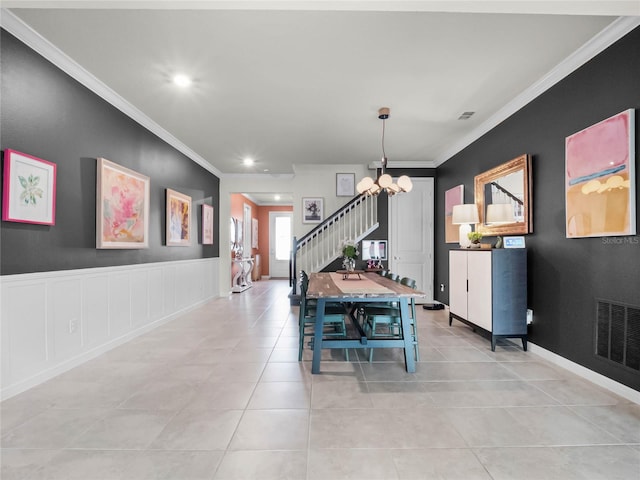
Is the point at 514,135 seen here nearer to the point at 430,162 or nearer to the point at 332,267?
the point at 430,162

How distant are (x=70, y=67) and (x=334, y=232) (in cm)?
482

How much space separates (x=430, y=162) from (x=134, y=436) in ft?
20.5

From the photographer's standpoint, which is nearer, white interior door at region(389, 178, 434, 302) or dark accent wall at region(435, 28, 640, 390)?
dark accent wall at region(435, 28, 640, 390)

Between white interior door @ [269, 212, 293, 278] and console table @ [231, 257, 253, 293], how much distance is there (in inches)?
97.1

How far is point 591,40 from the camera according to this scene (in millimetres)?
2684

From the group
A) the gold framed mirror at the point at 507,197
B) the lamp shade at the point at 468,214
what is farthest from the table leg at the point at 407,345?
the lamp shade at the point at 468,214

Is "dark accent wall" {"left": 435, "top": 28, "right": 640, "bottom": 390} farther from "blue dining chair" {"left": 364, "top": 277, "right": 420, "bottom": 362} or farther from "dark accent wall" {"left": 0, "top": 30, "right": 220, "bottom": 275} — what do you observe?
"dark accent wall" {"left": 0, "top": 30, "right": 220, "bottom": 275}

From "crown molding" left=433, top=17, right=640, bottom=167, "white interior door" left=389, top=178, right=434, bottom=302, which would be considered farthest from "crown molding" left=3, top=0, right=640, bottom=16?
"white interior door" left=389, top=178, right=434, bottom=302

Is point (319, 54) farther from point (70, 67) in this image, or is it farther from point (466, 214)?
point (466, 214)

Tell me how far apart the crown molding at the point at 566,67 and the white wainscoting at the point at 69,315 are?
194 inches

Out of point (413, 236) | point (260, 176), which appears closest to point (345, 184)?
point (413, 236)

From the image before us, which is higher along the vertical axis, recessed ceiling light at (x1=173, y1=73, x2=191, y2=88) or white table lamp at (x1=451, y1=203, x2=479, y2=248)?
recessed ceiling light at (x1=173, y1=73, x2=191, y2=88)

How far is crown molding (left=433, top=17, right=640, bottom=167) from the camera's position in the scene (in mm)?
2494

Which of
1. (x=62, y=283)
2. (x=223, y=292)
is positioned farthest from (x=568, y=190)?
Answer: (x=223, y=292)
